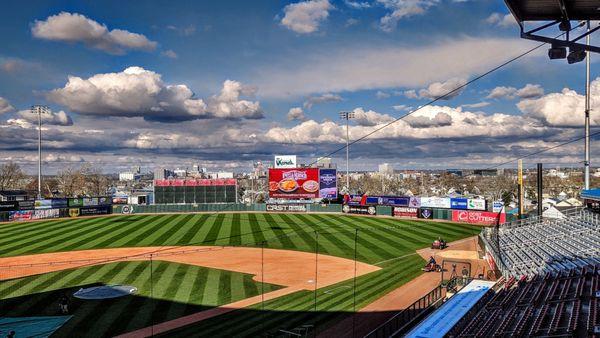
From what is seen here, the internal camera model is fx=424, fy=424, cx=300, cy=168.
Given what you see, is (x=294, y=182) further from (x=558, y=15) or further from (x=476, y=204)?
(x=558, y=15)

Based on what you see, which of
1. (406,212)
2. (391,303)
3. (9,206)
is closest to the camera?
(391,303)

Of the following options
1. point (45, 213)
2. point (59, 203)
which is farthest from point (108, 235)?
point (59, 203)

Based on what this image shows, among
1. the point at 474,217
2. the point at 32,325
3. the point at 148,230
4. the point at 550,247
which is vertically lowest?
the point at 32,325

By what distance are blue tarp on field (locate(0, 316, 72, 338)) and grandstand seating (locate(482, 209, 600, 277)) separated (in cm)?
2273

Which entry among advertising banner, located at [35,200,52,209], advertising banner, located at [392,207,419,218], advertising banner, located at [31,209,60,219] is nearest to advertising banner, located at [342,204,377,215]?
advertising banner, located at [392,207,419,218]

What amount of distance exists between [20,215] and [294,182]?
4112 centimetres

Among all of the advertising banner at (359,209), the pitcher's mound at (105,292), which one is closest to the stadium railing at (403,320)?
the pitcher's mound at (105,292)

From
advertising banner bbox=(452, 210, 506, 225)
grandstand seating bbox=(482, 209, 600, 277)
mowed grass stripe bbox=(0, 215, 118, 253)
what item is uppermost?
grandstand seating bbox=(482, 209, 600, 277)

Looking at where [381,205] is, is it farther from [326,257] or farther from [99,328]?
[99,328]

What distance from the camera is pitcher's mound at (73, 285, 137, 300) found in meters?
23.6

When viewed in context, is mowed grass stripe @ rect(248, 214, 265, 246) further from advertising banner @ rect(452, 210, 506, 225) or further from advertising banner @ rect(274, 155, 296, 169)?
advertising banner @ rect(452, 210, 506, 225)

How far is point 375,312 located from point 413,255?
16502mm

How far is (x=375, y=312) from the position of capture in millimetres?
21391

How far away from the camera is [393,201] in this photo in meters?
66.4
